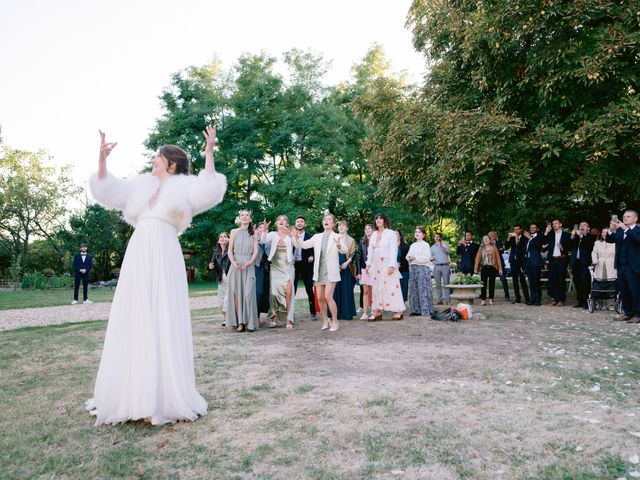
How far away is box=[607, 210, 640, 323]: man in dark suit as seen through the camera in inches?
402

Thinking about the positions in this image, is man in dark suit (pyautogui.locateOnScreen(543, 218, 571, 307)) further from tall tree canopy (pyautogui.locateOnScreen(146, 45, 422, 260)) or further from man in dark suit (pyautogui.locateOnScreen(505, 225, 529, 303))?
tall tree canopy (pyautogui.locateOnScreen(146, 45, 422, 260))

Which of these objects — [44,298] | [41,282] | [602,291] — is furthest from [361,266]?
[41,282]

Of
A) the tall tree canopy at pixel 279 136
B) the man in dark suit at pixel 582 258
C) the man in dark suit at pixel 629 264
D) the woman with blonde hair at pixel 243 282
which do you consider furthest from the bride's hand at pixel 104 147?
the tall tree canopy at pixel 279 136

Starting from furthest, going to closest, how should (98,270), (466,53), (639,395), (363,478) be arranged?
(98,270) → (466,53) → (639,395) → (363,478)

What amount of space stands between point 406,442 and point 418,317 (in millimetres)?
8660

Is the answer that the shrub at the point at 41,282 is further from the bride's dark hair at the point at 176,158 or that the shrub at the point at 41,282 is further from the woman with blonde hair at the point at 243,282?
the bride's dark hair at the point at 176,158

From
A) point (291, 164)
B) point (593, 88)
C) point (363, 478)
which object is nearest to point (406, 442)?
point (363, 478)

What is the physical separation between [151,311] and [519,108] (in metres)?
12.3

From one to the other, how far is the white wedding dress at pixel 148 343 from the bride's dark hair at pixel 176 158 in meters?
0.37

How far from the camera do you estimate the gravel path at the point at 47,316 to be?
481 inches

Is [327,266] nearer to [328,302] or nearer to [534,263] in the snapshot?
[328,302]

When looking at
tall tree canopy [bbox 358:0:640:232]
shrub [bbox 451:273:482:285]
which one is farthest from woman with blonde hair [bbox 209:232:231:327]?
shrub [bbox 451:273:482:285]

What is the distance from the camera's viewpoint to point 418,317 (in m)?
12.1

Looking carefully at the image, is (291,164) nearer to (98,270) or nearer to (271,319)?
(98,270)
